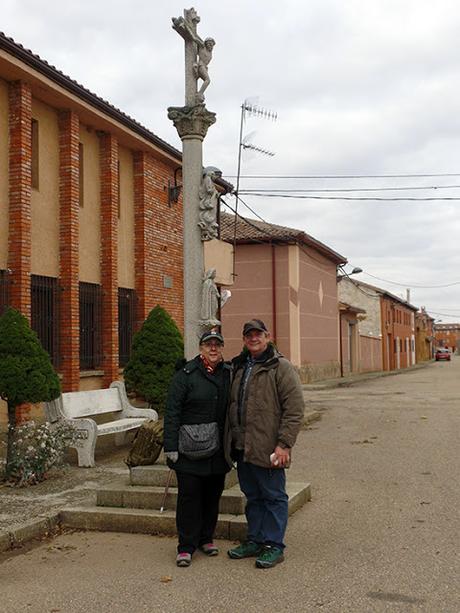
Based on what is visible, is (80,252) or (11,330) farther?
(80,252)

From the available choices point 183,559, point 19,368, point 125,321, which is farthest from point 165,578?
point 125,321

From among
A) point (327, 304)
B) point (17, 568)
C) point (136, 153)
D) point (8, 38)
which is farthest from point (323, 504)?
point (327, 304)

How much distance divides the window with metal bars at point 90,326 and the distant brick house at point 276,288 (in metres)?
13.1

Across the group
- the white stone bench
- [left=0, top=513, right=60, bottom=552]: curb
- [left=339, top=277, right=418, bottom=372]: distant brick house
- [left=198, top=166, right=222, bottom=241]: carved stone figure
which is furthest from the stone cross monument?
[left=339, top=277, right=418, bottom=372]: distant brick house

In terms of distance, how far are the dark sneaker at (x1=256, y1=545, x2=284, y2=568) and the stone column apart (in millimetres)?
2224

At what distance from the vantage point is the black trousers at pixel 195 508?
5.18 meters

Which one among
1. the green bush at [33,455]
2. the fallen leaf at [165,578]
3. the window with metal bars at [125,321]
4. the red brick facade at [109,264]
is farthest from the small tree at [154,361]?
the fallen leaf at [165,578]

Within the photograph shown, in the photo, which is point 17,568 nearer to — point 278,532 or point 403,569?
point 278,532

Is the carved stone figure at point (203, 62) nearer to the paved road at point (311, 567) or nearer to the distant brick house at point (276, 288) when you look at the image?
the paved road at point (311, 567)

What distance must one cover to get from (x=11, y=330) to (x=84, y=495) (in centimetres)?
208

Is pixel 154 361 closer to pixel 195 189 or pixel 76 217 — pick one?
pixel 76 217

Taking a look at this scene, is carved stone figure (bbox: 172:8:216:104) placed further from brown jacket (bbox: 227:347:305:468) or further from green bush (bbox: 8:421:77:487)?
green bush (bbox: 8:421:77:487)

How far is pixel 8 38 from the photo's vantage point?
1009cm

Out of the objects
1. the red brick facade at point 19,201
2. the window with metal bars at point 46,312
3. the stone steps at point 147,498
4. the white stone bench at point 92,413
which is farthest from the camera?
the window with metal bars at point 46,312
